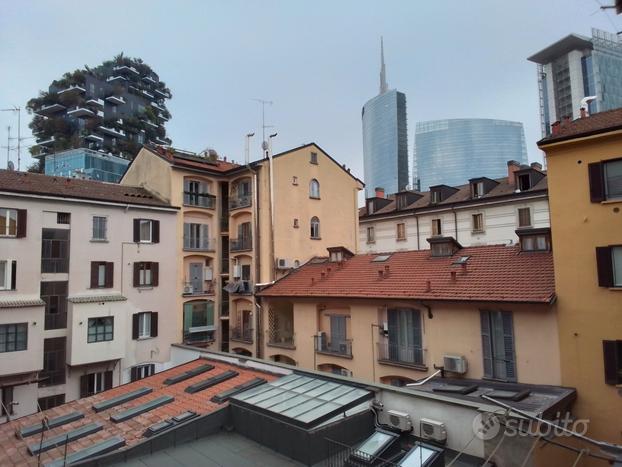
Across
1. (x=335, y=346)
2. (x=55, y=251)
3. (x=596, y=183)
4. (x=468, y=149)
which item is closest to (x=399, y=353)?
(x=335, y=346)

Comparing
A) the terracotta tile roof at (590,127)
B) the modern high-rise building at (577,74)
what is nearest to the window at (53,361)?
the terracotta tile roof at (590,127)

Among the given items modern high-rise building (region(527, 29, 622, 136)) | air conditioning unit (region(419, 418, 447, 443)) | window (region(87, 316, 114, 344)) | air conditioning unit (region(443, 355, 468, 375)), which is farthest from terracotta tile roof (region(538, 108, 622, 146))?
modern high-rise building (region(527, 29, 622, 136))

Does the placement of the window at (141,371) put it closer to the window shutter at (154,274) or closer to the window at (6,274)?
the window shutter at (154,274)

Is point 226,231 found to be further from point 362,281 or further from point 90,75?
point 90,75

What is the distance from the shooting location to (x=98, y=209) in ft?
74.3

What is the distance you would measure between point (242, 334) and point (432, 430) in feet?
59.9

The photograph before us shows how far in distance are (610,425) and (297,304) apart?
45.2 ft

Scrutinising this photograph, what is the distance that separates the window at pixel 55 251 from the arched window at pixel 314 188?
1429cm

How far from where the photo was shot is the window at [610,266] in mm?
12797

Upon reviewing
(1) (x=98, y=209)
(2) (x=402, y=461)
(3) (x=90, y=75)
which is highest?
(3) (x=90, y=75)

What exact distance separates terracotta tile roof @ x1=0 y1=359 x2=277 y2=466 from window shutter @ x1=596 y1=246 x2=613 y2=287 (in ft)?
34.7

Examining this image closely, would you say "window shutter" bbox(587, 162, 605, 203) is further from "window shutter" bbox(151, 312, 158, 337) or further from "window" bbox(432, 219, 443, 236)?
"window shutter" bbox(151, 312, 158, 337)

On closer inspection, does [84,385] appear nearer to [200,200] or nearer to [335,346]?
[200,200]

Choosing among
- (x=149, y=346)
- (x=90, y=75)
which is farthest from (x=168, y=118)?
(x=149, y=346)
